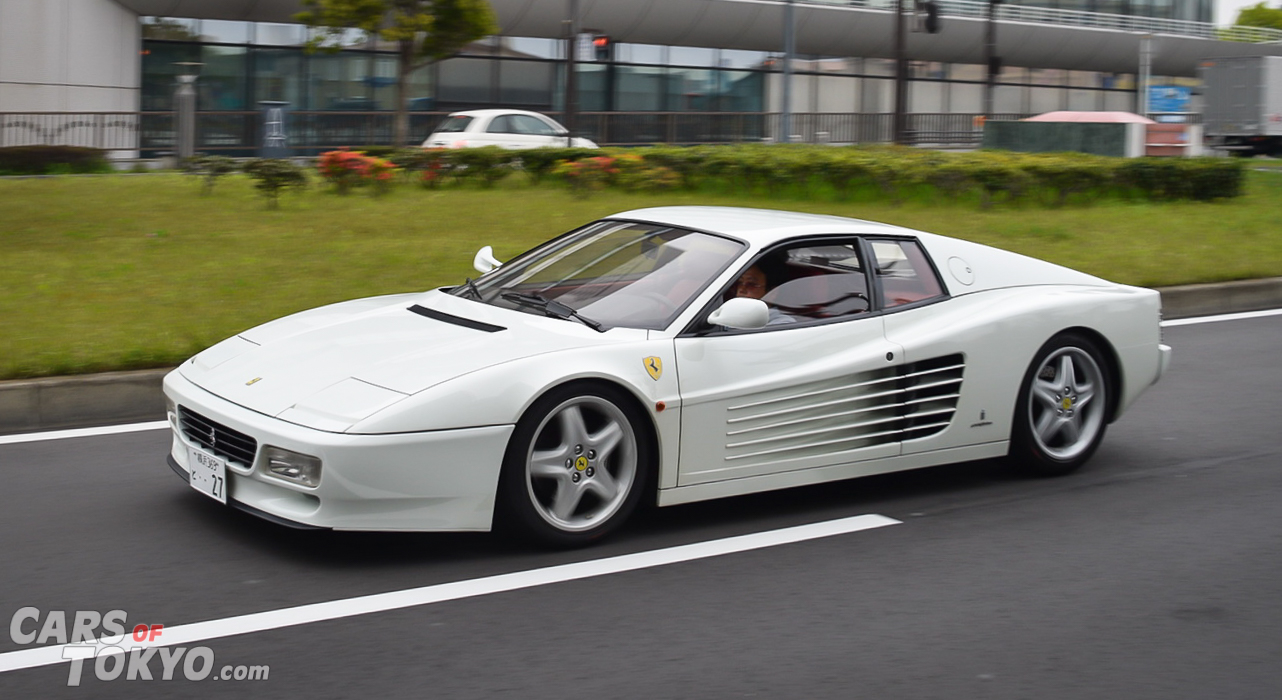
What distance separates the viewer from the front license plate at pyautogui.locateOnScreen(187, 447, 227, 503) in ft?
15.9

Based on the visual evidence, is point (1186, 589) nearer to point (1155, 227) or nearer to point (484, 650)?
point (484, 650)

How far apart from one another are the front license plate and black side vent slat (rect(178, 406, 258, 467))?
34 millimetres

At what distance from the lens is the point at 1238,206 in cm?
1773

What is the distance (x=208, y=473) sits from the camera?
4949 mm

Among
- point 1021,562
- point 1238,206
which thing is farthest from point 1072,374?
point 1238,206

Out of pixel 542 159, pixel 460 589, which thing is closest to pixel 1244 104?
pixel 542 159

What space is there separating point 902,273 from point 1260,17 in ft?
378

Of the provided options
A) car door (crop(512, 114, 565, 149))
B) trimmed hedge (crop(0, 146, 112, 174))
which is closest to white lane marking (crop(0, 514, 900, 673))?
trimmed hedge (crop(0, 146, 112, 174))

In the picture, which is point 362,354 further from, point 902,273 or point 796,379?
point 902,273

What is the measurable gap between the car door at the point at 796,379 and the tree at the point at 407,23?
21818mm

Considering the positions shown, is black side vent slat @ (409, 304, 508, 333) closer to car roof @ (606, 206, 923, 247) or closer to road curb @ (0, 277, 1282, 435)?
car roof @ (606, 206, 923, 247)

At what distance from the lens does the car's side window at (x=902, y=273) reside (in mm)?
6008

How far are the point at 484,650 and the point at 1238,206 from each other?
53.3 feet

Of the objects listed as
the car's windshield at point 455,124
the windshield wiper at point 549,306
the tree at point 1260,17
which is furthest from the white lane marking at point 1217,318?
the tree at point 1260,17
